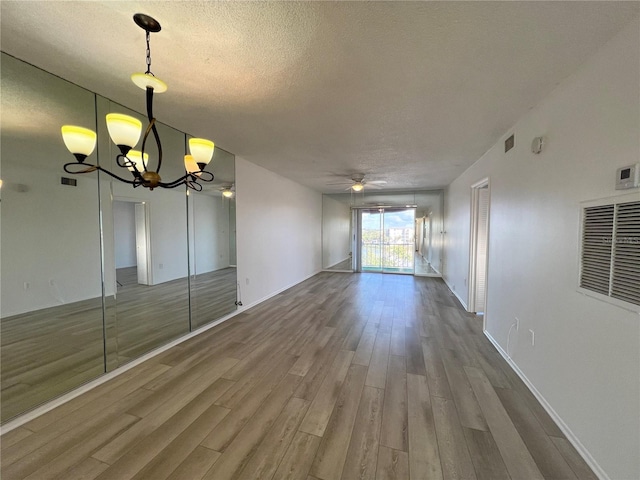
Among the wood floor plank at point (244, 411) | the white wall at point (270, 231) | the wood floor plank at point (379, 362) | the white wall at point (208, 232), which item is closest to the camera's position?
the wood floor plank at point (244, 411)

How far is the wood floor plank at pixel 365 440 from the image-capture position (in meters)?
1.45

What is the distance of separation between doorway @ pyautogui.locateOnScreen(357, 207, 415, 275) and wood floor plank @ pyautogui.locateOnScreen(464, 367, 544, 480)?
5.65 meters

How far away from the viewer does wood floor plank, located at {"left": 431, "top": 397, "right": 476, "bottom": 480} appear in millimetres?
1444

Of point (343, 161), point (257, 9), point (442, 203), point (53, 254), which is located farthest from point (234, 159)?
point (442, 203)

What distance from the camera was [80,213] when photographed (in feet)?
7.36

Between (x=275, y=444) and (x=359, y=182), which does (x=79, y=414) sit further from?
(x=359, y=182)

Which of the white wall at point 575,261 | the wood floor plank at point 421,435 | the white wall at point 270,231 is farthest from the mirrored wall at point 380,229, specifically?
the wood floor plank at point 421,435

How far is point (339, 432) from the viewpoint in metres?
1.73

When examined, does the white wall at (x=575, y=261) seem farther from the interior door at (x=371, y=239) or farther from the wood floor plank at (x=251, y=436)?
the interior door at (x=371, y=239)

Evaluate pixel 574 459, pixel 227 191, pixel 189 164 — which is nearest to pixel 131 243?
pixel 189 164

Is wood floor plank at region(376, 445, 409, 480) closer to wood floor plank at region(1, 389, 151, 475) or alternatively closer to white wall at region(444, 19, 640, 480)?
white wall at region(444, 19, 640, 480)

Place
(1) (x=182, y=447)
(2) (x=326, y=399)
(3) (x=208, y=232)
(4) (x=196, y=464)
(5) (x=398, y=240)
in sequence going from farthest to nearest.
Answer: (5) (x=398, y=240) → (3) (x=208, y=232) → (2) (x=326, y=399) → (1) (x=182, y=447) → (4) (x=196, y=464)

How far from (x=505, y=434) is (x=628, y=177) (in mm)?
1790

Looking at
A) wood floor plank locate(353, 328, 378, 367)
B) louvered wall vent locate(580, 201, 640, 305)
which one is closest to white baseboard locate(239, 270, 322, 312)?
wood floor plank locate(353, 328, 378, 367)
